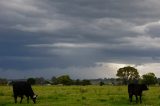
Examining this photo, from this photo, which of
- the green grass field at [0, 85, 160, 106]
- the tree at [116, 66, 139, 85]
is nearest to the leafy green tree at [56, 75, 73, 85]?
the tree at [116, 66, 139, 85]

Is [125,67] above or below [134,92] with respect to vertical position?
above

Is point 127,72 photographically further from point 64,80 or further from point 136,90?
point 136,90

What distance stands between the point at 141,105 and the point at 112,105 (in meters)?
2.54

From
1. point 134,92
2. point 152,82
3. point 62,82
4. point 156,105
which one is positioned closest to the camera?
point 156,105

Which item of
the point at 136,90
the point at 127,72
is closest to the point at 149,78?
the point at 127,72

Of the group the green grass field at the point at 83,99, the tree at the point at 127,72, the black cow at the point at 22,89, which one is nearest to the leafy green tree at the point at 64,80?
the tree at the point at 127,72

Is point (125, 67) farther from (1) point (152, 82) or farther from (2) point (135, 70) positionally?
(1) point (152, 82)

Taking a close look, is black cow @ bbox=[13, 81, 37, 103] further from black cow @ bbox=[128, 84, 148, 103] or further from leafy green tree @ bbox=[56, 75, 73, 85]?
leafy green tree @ bbox=[56, 75, 73, 85]

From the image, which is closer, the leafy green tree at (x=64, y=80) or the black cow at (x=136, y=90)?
the black cow at (x=136, y=90)

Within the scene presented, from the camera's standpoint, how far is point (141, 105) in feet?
113

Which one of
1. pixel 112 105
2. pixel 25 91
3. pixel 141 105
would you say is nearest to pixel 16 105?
pixel 25 91

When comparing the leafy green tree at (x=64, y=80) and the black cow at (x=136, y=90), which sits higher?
the leafy green tree at (x=64, y=80)

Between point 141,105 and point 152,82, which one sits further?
point 152,82

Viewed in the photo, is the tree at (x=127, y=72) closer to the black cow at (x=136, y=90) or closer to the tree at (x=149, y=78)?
the tree at (x=149, y=78)
